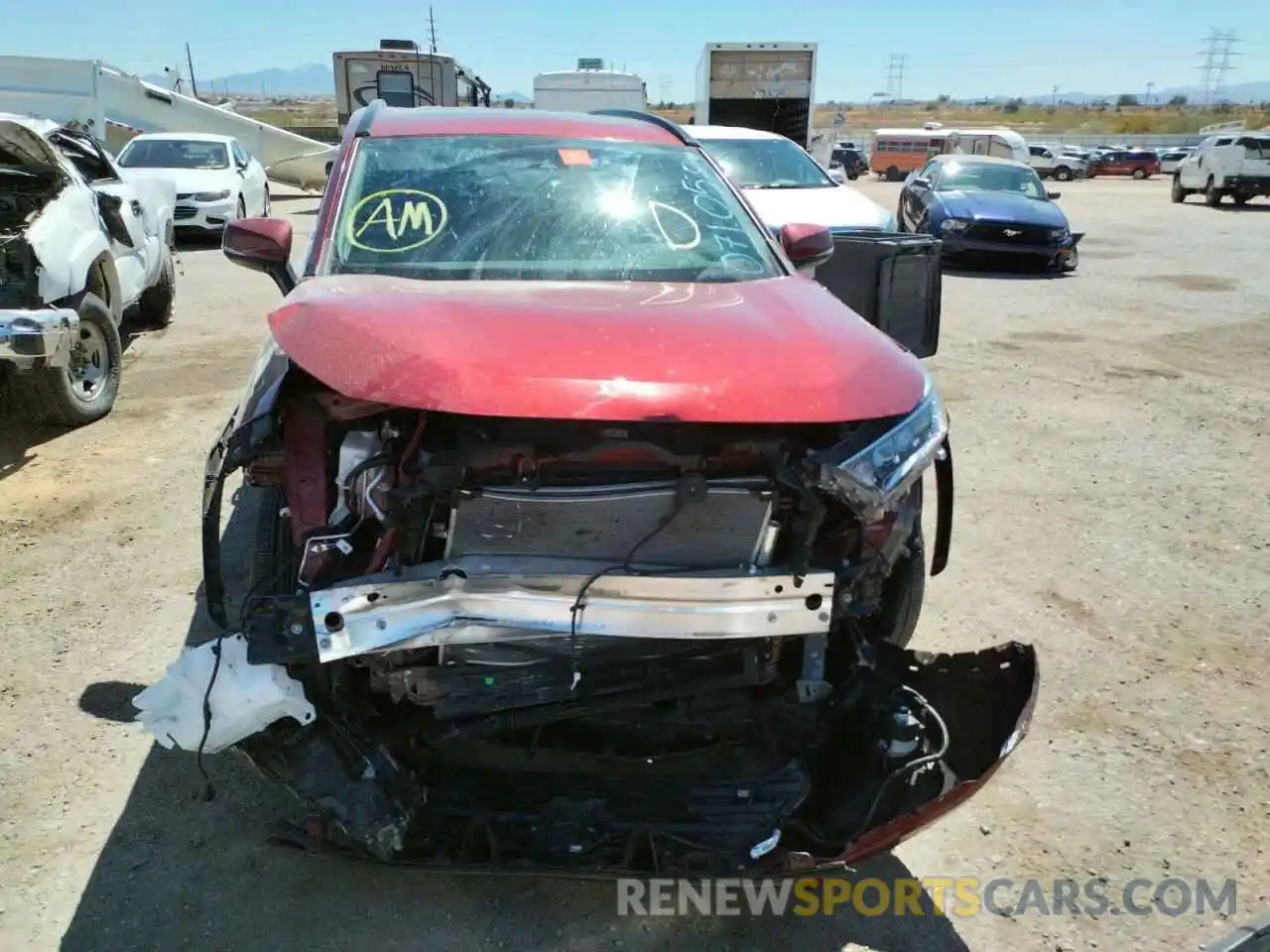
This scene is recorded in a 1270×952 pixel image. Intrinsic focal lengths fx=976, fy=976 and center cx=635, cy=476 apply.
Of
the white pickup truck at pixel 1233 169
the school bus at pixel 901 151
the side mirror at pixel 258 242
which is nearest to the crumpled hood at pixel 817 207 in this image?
the side mirror at pixel 258 242

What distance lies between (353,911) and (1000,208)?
42.2 feet

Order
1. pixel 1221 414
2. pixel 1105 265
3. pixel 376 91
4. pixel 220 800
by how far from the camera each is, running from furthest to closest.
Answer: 1. pixel 376 91
2. pixel 1105 265
3. pixel 1221 414
4. pixel 220 800

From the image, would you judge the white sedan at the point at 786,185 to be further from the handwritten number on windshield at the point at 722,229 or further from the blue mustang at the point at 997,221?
the handwritten number on windshield at the point at 722,229

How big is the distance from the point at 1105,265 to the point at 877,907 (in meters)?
13.8

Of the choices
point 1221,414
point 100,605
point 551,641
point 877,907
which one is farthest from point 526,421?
point 1221,414

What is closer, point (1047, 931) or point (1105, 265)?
point (1047, 931)

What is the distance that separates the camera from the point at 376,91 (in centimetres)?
2005

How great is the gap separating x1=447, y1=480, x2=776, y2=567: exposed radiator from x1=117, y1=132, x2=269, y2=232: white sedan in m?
13.4

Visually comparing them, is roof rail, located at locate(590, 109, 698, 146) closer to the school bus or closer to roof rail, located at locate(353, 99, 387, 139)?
roof rail, located at locate(353, 99, 387, 139)

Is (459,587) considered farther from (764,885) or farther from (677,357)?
(764,885)

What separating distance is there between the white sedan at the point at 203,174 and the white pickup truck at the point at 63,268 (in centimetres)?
669

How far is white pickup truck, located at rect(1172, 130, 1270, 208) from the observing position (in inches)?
928

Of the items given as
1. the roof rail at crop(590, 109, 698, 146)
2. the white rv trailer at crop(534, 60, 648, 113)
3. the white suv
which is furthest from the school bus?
the roof rail at crop(590, 109, 698, 146)

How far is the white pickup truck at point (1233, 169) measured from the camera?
77.4ft
